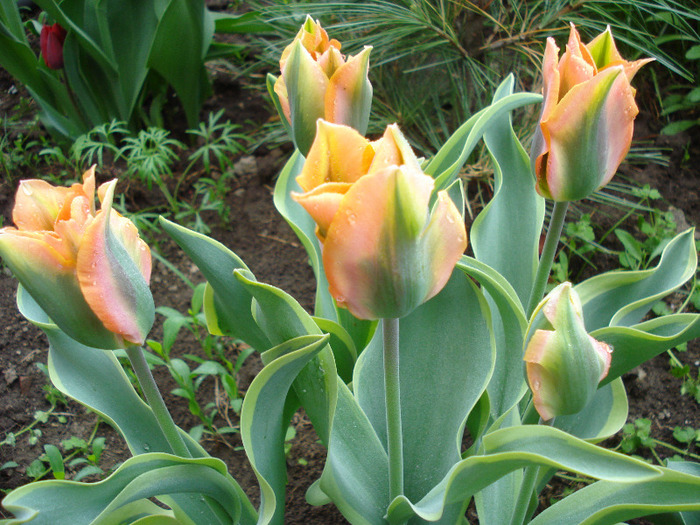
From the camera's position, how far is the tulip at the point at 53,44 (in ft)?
5.75

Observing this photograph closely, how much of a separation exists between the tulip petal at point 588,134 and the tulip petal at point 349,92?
223 mm

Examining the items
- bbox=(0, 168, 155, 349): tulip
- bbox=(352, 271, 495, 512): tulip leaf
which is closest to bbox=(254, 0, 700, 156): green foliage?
bbox=(352, 271, 495, 512): tulip leaf

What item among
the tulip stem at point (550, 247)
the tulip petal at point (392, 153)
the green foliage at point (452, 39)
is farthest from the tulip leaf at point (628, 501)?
the green foliage at point (452, 39)

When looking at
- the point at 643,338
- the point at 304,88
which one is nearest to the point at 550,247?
the point at 643,338

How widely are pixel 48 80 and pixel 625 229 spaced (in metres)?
1.77

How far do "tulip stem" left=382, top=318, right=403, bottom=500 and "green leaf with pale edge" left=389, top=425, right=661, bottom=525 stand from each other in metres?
0.04

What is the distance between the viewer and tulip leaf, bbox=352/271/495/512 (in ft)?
2.67

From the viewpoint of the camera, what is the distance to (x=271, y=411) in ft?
2.47

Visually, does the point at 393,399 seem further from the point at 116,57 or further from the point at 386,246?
the point at 116,57

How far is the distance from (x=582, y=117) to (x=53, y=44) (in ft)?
5.41

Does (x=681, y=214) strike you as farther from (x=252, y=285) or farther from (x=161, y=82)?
(x=161, y=82)

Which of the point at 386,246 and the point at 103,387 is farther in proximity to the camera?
the point at 103,387

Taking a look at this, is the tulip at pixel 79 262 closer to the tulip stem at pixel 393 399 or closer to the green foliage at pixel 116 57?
the tulip stem at pixel 393 399

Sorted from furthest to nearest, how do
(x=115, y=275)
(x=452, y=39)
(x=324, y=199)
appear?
(x=452, y=39)
(x=115, y=275)
(x=324, y=199)
